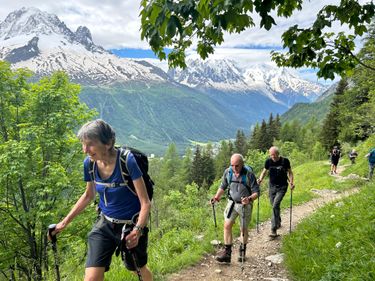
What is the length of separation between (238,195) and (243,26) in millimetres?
5627

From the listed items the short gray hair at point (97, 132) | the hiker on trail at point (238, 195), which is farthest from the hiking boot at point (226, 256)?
the short gray hair at point (97, 132)

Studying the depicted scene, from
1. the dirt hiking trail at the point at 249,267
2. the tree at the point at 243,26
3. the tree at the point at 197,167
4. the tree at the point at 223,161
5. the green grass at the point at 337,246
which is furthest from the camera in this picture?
the tree at the point at 223,161

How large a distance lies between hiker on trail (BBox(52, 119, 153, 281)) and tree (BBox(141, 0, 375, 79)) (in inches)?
51.4

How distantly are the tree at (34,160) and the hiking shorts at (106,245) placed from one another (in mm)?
10826

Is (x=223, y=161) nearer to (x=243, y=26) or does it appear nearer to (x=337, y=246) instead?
(x=337, y=246)

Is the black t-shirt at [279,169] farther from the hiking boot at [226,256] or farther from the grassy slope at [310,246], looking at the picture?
the hiking boot at [226,256]

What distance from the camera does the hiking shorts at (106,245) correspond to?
4.48 meters

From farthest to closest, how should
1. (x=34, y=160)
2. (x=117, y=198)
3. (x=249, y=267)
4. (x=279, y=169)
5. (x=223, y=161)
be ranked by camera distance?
(x=223, y=161) < (x=34, y=160) < (x=279, y=169) < (x=249, y=267) < (x=117, y=198)

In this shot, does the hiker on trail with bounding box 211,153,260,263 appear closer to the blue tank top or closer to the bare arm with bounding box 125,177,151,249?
the blue tank top

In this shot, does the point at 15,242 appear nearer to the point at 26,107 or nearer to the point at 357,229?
the point at 26,107

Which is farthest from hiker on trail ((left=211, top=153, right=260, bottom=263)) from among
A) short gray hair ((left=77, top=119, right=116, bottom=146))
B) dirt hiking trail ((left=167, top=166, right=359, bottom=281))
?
short gray hair ((left=77, top=119, right=116, bottom=146))

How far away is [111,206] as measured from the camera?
4.55 m

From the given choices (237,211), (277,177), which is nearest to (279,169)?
(277,177)

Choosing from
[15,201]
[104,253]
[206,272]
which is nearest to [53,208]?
[15,201]
